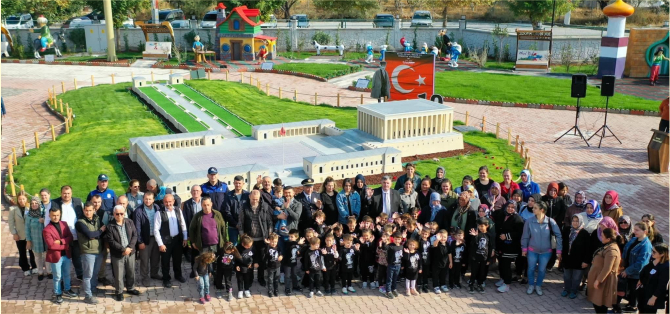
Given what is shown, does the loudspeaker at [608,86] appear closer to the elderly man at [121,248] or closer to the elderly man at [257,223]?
the elderly man at [257,223]

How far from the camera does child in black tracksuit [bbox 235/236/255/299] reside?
35.4ft

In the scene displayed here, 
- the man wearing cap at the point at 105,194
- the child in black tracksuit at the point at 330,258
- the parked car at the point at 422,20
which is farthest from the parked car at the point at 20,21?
the child in black tracksuit at the point at 330,258

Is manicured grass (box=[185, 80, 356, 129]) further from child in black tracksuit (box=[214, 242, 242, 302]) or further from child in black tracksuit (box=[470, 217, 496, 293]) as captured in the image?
child in black tracksuit (box=[214, 242, 242, 302])

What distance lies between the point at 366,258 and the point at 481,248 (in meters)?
1.95

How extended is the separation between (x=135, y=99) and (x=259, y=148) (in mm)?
11001

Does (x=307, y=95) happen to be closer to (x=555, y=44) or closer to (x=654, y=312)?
(x=555, y=44)

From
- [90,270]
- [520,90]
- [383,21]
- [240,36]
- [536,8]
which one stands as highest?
[536,8]

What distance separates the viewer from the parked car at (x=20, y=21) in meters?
50.2

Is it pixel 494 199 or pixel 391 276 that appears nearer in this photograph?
pixel 391 276

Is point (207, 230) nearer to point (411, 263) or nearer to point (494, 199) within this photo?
point (411, 263)

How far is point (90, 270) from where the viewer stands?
10711mm

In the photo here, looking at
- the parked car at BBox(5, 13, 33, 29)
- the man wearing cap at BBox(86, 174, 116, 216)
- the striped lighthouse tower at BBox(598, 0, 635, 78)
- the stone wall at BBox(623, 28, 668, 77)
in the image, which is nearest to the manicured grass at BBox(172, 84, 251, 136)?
the man wearing cap at BBox(86, 174, 116, 216)

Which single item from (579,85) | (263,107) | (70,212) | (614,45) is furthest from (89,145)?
(614,45)

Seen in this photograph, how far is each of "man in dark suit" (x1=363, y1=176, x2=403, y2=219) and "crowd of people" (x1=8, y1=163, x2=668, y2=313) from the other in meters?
0.55
